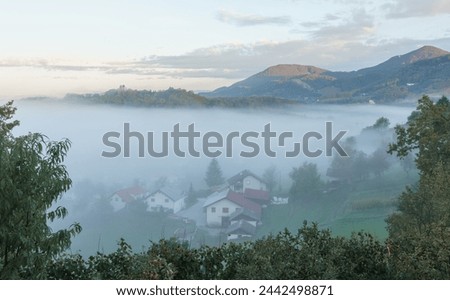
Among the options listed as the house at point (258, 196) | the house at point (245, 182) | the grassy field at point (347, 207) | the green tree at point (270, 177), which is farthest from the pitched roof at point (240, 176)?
the grassy field at point (347, 207)

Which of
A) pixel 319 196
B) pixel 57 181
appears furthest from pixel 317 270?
pixel 319 196

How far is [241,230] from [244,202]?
2.67 meters

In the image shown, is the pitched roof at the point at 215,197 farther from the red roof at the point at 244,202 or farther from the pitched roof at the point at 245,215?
the pitched roof at the point at 245,215

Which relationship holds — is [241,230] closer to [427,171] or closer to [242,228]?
[242,228]

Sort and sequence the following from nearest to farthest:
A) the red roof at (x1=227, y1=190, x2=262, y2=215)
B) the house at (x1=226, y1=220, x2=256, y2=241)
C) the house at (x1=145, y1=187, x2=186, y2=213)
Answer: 1. the house at (x1=226, y1=220, x2=256, y2=241)
2. the red roof at (x1=227, y1=190, x2=262, y2=215)
3. the house at (x1=145, y1=187, x2=186, y2=213)

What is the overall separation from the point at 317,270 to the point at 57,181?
2423mm

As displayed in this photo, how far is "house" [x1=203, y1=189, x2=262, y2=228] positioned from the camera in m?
49.5

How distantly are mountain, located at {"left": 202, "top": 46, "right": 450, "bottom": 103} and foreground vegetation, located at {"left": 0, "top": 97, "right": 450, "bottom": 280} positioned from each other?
171 ft

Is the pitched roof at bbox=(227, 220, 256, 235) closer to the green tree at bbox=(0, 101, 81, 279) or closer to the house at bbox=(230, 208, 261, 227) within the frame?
the house at bbox=(230, 208, 261, 227)

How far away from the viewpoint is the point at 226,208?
5269cm

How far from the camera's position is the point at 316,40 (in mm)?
48938

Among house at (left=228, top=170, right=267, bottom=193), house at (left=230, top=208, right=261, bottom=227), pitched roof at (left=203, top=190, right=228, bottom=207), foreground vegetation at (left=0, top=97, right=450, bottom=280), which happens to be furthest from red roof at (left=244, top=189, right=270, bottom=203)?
foreground vegetation at (left=0, top=97, right=450, bottom=280)

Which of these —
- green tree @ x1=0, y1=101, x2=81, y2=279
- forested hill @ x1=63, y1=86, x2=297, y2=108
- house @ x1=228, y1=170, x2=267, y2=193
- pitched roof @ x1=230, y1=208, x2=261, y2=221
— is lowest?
pitched roof @ x1=230, y1=208, x2=261, y2=221

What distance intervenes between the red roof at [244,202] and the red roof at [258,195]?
4.47ft
